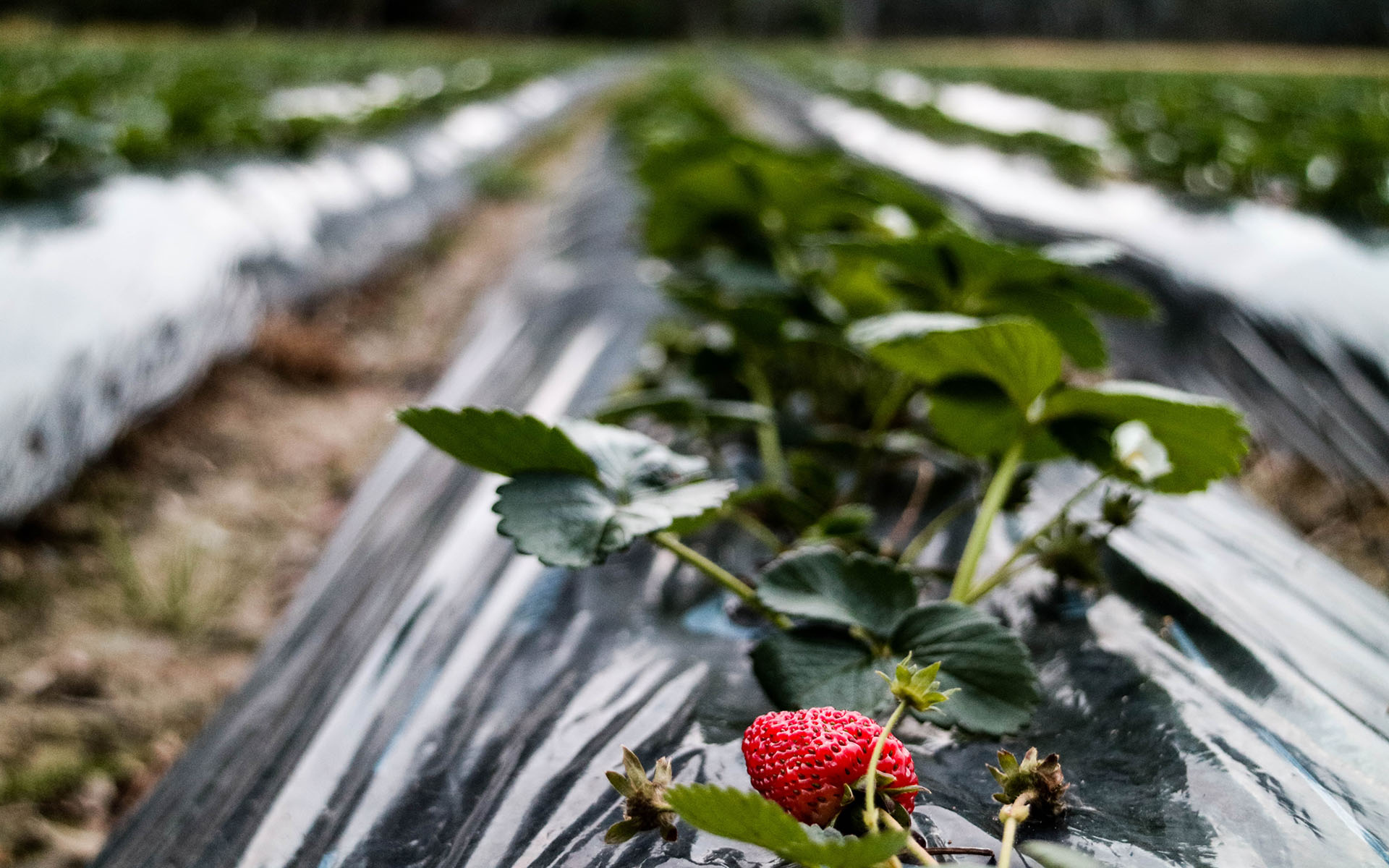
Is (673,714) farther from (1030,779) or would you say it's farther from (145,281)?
(145,281)

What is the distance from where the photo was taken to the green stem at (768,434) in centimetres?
118

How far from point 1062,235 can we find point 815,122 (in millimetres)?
4158

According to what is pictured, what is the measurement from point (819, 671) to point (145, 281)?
78.2 inches

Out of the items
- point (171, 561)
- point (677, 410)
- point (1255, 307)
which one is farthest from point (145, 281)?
point (1255, 307)

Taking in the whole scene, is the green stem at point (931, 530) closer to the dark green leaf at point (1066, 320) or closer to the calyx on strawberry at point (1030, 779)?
the dark green leaf at point (1066, 320)

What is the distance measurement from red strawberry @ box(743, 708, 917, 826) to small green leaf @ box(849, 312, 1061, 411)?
0.36m

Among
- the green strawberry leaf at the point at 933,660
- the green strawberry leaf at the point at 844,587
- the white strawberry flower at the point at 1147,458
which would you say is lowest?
the green strawberry leaf at the point at 933,660

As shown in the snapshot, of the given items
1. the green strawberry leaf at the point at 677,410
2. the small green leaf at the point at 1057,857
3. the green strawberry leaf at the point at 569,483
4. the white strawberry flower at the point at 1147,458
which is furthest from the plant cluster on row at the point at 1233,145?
the small green leaf at the point at 1057,857

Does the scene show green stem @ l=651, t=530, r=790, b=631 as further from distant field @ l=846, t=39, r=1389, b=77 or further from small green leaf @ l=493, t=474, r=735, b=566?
distant field @ l=846, t=39, r=1389, b=77

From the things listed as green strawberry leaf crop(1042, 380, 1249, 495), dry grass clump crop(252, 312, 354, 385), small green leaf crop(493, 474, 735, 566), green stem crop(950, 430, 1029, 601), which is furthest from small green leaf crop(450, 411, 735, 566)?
dry grass clump crop(252, 312, 354, 385)

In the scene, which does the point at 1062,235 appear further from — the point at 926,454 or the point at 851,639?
the point at 851,639

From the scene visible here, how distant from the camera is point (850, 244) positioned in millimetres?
1141

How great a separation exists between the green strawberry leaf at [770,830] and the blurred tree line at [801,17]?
28153 millimetres

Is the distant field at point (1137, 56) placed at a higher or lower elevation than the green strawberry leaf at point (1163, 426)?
higher
